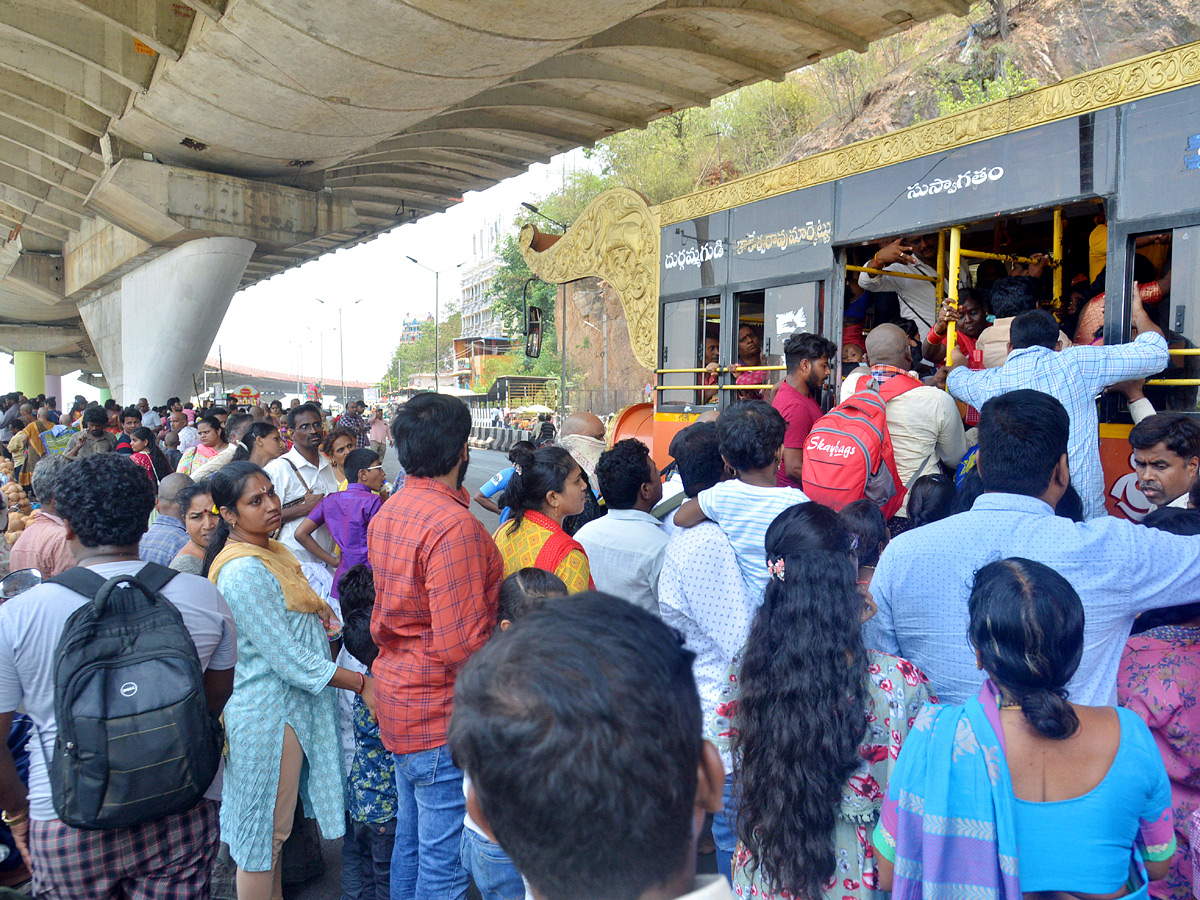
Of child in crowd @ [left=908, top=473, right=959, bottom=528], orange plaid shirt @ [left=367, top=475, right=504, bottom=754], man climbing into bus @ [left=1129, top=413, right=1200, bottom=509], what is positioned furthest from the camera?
child in crowd @ [left=908, top=473, right=959, bottom=528]

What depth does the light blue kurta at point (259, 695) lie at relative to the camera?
2742mm

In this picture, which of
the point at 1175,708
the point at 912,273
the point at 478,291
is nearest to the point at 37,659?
the point at 1175,708

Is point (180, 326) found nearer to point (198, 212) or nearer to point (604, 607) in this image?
point (198, 212)

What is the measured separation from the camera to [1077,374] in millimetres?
A: 3539

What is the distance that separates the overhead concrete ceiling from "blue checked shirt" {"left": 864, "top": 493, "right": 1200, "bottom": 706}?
7675mm

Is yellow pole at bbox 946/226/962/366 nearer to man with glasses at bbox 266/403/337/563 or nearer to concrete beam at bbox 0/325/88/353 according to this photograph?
man with glasses at bbox 266/403/337/563

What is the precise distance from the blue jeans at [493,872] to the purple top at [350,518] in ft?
7.73

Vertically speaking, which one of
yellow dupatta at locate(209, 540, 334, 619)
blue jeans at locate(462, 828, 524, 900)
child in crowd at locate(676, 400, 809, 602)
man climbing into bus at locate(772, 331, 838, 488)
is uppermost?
man climbing into bus at locate(772, 331, 838, 488)

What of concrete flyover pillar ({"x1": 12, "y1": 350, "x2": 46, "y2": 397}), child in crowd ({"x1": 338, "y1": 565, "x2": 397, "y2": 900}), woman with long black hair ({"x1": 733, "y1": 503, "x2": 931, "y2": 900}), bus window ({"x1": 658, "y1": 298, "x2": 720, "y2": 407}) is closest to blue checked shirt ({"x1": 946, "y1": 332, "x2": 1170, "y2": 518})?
woman with long black hair ({"x1": 733, "y1": 503, "x2": 931, "y2": 900})

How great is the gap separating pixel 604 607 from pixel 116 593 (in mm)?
1647

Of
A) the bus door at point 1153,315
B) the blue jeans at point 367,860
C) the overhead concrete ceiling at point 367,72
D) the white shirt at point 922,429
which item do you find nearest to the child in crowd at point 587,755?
the blue jeans at point 367,860

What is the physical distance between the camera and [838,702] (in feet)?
6.03

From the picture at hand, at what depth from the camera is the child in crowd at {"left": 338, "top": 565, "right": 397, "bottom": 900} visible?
311 centimetres

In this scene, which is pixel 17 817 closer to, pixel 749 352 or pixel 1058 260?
pixel 1058 260
